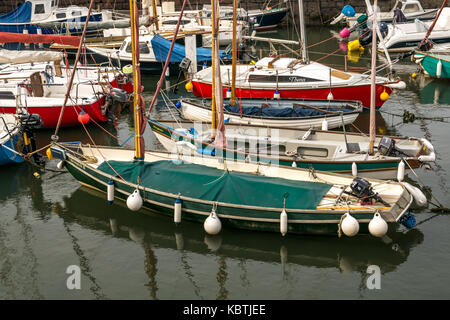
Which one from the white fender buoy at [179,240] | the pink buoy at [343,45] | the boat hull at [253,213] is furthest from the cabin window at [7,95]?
the pink buoy at [343,45]

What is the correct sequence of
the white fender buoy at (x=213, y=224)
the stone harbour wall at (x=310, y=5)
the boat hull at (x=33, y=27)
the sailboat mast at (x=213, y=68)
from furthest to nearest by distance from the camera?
the stone harbour wall at (x=310, y=5) < the boat hull at (x=33, y=27) < the sailboat mast at (x=213, y=68) < the white fender buoy at (x=213, y=224)

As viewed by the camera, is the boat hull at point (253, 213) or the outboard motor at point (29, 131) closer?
the boat hull at point (253, 213)

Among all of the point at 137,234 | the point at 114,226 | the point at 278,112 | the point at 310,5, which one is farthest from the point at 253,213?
the point at 310,5

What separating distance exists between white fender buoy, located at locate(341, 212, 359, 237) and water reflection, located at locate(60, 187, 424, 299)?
82 centimetres

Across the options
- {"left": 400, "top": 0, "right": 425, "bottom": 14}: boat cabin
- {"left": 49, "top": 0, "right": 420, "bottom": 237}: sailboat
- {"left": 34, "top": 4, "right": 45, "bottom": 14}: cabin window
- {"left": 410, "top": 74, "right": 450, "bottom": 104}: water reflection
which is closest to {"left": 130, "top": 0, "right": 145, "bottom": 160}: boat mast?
{"left": 49, "top": 0, "right": 420, "bottom": 237}: sailboat

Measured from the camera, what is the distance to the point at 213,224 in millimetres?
14867

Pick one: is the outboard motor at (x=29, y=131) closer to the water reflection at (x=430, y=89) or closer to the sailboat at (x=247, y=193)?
the sailboat at (x=247, y=193)

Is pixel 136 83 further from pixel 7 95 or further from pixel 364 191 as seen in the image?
pixel 7 95

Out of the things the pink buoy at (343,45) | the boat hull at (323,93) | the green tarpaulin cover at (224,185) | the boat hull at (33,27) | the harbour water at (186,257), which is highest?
the boat hull at (33,27)

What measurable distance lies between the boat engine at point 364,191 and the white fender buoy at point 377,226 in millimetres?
844

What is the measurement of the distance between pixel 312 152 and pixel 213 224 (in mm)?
5630

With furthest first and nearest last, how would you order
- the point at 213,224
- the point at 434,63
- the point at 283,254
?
the point at 434,63
the point at 213,224
the point at 283,254

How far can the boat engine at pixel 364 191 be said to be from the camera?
1474 centimetres

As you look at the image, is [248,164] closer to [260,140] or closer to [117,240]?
[260,140]
